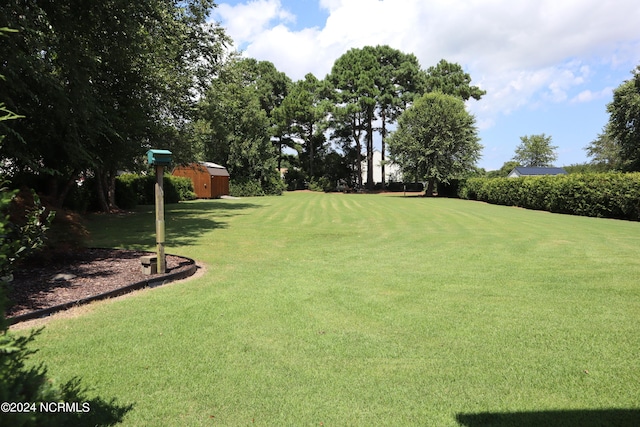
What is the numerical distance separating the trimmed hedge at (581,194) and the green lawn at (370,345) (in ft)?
41.1

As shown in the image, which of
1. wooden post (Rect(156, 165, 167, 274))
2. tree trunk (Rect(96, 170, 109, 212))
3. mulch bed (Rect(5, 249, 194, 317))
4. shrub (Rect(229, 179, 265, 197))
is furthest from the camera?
shrub (Rect(229, 179, 265, 197))

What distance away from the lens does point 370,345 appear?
3881 millimetres

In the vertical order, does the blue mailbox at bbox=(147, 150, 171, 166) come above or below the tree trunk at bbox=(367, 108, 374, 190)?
below

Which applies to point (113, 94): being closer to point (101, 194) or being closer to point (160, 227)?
point (101, 194)

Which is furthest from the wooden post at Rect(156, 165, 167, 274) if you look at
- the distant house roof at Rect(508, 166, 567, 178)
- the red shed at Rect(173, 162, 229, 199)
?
the distant house roof at Rect(508, 166, 567, 178)

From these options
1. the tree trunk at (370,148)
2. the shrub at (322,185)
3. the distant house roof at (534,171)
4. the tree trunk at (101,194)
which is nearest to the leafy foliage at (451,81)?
Answer: the tree trunk at (370,148)

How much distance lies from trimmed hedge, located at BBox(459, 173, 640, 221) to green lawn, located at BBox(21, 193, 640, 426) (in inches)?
493

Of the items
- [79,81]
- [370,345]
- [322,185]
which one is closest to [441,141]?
[322,185]

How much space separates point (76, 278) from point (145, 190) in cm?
2088

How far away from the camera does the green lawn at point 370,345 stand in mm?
2822

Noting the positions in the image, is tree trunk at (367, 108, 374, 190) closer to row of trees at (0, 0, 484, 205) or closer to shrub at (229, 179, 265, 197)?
row of trees at (0, 0, 484, 205)

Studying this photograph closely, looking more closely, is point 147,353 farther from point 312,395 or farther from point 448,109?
point 448,109

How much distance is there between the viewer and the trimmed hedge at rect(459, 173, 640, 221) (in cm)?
1748

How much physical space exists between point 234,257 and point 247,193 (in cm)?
3179
